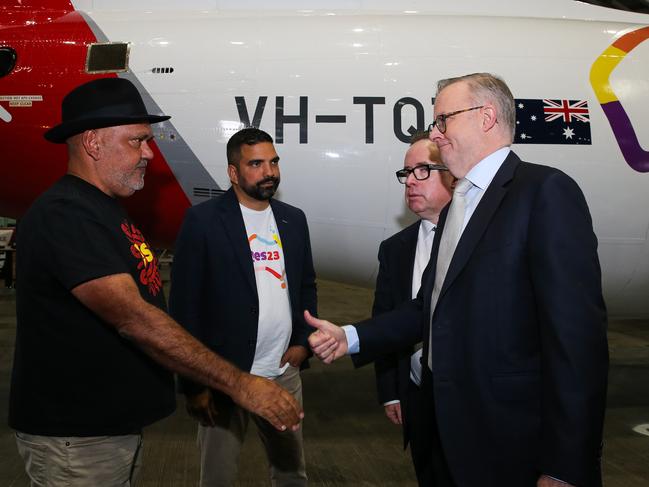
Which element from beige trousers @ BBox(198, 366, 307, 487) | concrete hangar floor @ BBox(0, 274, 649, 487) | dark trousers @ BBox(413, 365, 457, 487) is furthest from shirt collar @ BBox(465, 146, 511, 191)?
concrete hangar floor @ BBox(0, 274, 649, 487)

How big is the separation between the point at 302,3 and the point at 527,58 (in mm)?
1554

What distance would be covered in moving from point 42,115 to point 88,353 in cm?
242

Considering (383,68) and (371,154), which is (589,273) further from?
(383,68)

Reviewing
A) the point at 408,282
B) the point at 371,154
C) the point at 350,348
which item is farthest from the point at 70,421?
the point at 371,154

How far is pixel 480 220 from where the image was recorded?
1.80 metres

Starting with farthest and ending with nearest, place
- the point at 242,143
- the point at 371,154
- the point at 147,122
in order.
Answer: the point at 371,154 → the point at 242,143 → the point at 147,122

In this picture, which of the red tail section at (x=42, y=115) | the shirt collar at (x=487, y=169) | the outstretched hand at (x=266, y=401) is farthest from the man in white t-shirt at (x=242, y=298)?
the shirt collar at (x=487, y=169)

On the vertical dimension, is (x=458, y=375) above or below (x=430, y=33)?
below

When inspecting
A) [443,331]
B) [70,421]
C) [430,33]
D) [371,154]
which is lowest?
[70,421]

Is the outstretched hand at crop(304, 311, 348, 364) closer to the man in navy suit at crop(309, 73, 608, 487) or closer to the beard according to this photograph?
the man in navy suit at crop(309, 73, 608, 487)

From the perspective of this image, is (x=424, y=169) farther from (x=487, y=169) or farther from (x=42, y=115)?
(x=42, y=115)

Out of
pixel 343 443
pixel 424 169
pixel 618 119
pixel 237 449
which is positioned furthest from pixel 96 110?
pixel 618 119

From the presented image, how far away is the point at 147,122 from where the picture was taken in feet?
7.05

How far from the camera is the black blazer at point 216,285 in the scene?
2.80 m
